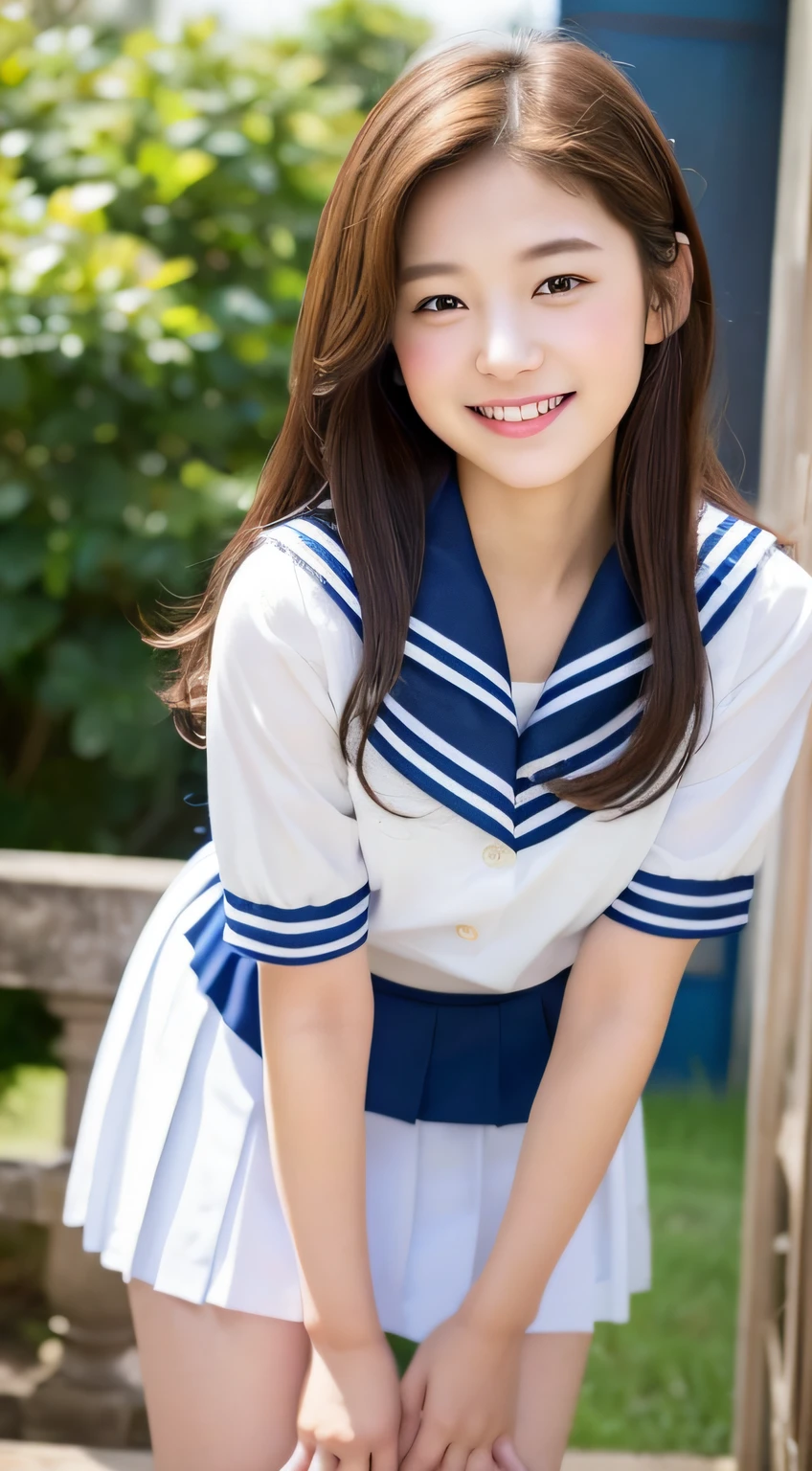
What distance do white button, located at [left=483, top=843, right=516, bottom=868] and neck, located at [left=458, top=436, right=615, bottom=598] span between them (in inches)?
9.7

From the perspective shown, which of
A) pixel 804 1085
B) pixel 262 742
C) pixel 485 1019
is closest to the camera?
pixel 262 742

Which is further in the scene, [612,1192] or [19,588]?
[19,588]

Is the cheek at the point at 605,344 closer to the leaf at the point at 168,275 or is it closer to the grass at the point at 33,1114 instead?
the leaf at the point at 168,275

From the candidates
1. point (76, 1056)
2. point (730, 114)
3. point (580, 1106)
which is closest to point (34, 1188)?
point (76, 1056)

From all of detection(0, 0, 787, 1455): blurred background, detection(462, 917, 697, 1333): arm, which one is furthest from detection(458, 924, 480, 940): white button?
detection(0, 0, 787, 1455): blurred background

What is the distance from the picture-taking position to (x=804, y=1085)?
1.59 metres

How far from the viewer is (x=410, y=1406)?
118cm

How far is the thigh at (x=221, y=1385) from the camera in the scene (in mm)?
1194

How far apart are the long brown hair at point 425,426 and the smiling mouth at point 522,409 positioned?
104mm

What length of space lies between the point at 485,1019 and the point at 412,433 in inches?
21.1

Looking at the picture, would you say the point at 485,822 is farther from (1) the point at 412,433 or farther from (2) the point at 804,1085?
(2) the point at 804,1085

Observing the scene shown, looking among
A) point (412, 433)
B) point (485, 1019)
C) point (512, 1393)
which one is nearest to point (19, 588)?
point (412, 433)

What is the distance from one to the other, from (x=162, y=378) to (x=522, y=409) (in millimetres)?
1295

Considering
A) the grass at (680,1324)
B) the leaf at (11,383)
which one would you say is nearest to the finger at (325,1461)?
the grass at (680,1324)
